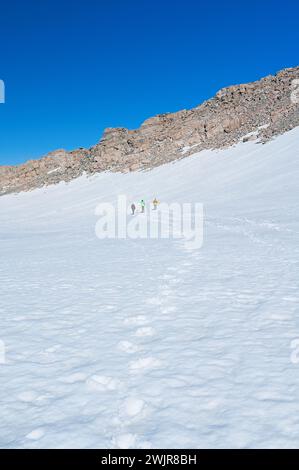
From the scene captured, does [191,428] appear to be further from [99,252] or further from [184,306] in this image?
[99,252]

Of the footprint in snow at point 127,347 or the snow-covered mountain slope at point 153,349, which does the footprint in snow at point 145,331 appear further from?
the footprint in snow at point 127,347

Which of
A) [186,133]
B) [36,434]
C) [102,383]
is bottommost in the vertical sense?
[36,434]

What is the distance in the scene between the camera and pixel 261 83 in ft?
283

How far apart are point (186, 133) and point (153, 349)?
280 feet

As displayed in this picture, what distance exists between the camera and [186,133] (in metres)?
86.4

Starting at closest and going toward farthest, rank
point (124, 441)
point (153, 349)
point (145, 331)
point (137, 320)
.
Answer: point (124, 441) < point (153, 349) < point (145, 331) < point (137, 320)

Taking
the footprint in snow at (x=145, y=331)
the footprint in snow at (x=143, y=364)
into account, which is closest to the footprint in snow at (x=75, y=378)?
the footprint in snow at (x=143, y=364)

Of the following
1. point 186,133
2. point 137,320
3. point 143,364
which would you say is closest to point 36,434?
point 143,364

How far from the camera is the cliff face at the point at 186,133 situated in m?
69.9

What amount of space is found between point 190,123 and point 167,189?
37466 mm

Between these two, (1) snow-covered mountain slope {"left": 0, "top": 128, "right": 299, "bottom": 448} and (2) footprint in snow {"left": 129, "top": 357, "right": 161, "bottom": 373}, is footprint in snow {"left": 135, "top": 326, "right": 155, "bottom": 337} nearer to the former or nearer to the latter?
(1) snow-covered mountain slope {"left": 0, "top": 128, "right": 299, "bottom": 448}

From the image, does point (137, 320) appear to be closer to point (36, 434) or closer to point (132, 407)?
point (132, 407)

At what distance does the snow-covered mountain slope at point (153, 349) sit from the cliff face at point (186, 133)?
179ft

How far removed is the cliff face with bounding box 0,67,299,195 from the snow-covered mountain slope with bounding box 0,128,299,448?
179 feet
